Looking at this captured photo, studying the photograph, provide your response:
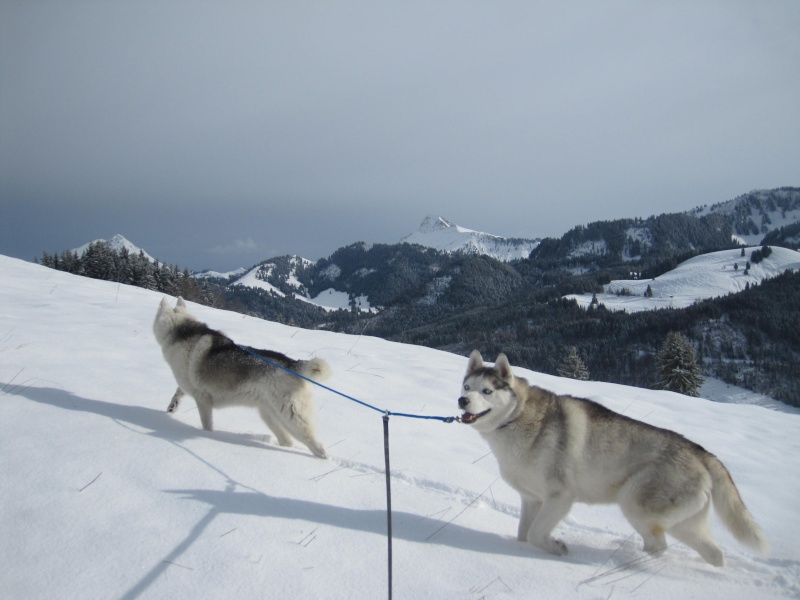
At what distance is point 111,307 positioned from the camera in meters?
13.4

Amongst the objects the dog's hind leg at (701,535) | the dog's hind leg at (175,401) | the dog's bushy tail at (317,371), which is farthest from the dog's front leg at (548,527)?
the dog's hind leg at (175,401)

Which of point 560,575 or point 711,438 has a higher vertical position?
point 560,575

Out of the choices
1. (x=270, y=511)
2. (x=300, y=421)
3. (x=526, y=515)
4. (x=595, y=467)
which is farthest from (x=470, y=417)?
(x=300, y=421)

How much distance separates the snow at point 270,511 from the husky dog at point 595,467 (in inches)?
13.4

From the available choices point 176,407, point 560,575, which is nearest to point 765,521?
point 560,575

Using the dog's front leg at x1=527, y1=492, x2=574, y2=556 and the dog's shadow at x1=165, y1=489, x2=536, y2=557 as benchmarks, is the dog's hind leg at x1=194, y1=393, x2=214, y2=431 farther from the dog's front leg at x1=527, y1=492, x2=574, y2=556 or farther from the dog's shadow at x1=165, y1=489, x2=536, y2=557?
the dog's front leg at x1=527, y1=492, x2=574, y2=556

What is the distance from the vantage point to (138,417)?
5.95 metres

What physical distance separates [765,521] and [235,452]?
7274 mm

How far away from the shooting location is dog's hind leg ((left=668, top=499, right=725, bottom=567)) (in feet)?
13.5

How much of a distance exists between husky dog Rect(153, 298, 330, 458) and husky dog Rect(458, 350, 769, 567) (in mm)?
2353

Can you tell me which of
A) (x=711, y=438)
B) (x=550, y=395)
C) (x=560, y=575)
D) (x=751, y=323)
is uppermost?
(x=550, y=395)

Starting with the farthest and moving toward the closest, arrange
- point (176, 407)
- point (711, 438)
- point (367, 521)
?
point (711, 438) < point (176, 407) < point (367, 521)

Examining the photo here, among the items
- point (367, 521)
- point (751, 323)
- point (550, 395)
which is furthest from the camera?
point (751, 323)

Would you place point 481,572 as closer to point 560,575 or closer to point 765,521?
point 560,575
